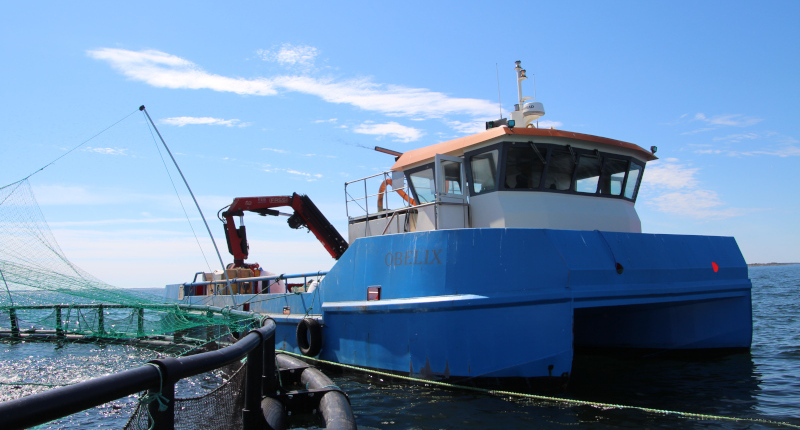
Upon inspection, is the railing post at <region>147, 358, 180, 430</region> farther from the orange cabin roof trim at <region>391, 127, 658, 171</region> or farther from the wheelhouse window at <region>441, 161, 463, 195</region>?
the wheelhouse window at <region>441, 161, 463, 195</region>

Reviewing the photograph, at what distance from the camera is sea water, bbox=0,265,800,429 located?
215 inches

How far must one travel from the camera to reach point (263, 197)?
13.3 metres

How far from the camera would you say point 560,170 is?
320 inches

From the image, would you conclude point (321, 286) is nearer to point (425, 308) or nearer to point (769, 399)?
point (425, 308)

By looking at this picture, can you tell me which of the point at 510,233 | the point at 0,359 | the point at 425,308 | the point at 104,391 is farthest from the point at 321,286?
the point at 0,359

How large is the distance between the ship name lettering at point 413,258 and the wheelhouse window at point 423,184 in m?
1.63

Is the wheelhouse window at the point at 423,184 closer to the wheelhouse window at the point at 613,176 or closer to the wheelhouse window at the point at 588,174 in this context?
the wheelhouse window at the point at 588,174

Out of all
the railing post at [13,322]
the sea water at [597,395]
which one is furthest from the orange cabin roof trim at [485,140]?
the railing post at [13,322]

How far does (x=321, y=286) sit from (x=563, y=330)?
146 inches

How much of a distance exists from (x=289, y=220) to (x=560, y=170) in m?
7.52

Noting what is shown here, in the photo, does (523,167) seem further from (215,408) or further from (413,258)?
(215,408)

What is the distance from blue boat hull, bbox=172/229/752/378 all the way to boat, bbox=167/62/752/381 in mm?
16

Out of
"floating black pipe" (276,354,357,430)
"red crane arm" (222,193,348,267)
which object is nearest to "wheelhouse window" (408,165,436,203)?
"floating black pipe" (276,354,357,430)

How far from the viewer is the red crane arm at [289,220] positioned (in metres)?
13.3
